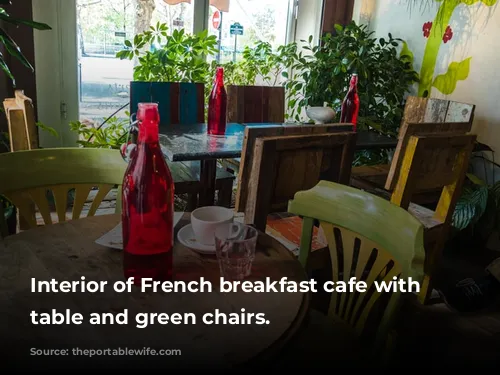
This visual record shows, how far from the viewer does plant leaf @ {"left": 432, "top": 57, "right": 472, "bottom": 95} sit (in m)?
3.04

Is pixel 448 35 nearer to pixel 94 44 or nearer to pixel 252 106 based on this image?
pixel 252 106

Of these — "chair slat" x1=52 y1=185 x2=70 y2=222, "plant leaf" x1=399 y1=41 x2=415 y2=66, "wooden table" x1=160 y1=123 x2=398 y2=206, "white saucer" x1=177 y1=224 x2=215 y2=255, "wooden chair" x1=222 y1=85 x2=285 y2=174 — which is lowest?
"chair slat" x1=52 y1=185 x2=70 y2=222

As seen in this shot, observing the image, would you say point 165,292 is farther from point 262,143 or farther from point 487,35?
point 487,35

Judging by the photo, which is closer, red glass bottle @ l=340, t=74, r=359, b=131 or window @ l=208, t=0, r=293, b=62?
red glass bottle @ l=340, t=74, r=359, b=131

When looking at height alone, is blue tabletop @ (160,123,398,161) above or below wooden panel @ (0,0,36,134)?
below

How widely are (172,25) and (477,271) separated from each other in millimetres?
2741

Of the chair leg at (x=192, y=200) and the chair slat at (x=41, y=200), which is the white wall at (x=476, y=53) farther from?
the chair slat at (x=41, y=200)

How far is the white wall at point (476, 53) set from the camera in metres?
2.86

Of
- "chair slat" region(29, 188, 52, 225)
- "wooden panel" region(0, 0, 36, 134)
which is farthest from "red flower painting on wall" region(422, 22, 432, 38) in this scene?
"chair slat" region(29, 188, 52, 225)

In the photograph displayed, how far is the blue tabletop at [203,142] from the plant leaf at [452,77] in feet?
2.92

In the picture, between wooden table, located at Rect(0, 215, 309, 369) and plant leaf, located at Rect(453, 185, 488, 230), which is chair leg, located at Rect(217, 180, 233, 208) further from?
wooden table, located at Rect(0, 215, 309, 369)

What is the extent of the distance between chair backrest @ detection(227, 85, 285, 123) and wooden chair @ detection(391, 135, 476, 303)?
131cm

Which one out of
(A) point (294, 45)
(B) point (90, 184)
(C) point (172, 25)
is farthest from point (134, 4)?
(B) point (90, 184)

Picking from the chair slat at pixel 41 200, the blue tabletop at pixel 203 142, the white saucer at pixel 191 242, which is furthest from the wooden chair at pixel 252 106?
the white saucer at pixel 191 242
